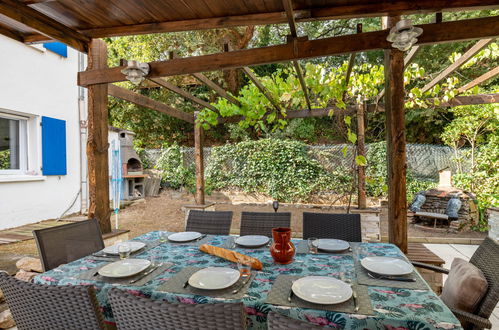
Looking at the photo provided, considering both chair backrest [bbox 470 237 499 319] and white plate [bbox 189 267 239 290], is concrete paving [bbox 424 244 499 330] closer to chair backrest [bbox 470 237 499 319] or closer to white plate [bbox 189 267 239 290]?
chair backrest [bbox 470 237 499 319]

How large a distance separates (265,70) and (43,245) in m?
9.68

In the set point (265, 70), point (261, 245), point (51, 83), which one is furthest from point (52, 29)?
point (265, 70)

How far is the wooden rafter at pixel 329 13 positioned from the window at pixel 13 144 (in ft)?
10.9

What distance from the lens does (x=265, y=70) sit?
10516mm

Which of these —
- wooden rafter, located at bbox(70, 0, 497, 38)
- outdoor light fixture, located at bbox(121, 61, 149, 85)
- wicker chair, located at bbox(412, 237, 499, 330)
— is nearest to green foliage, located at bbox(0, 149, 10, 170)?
wooden rafter, located at bbox(70, 0, 497, 38)

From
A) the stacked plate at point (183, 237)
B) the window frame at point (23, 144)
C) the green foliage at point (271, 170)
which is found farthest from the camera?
the green foliage at point (271, 170)

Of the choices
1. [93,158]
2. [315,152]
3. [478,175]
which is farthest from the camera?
[315,152]

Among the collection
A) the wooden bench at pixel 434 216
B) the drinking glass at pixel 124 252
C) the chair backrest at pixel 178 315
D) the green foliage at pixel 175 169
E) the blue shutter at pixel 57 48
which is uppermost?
the blue shutter at pixel 57 48

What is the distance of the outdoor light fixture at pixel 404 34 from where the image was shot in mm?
2115

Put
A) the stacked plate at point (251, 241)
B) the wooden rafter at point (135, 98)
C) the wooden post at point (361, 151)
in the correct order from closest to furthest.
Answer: the stacked plate at point (251, 241) → the wooden rafter at point (135, 98) → the wooden post at point (361, 151)

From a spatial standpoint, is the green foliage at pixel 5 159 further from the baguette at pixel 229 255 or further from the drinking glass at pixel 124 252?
the baguette at pixel 229 255

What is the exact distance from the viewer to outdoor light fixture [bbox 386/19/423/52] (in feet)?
6.94

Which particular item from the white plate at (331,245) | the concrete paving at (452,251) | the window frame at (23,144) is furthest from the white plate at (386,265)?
the window frame at (23,144)

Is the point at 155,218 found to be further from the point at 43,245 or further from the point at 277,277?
the point at 277,277
